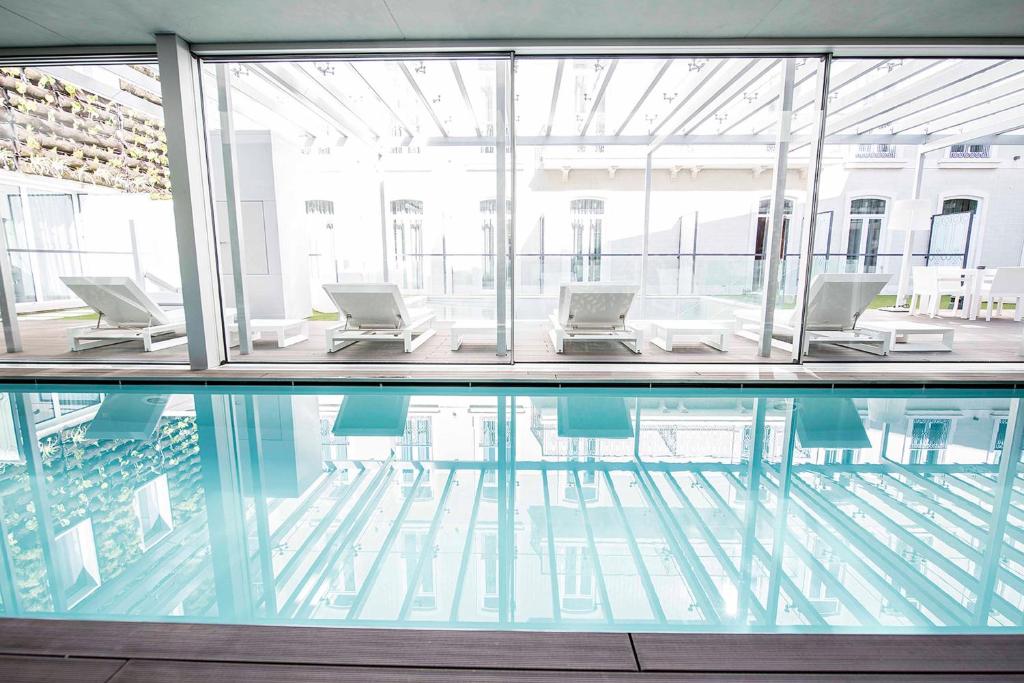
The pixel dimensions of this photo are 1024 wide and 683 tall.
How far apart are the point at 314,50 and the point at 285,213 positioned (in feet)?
12.5

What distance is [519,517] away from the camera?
2.12m

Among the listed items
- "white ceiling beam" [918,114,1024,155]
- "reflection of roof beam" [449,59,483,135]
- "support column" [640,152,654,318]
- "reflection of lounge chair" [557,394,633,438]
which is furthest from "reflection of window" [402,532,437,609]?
"white ceiling beam" [918,114,1024,155]

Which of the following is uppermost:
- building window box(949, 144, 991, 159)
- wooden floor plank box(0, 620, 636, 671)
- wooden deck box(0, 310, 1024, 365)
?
building window box(949, 144, 991, 159)

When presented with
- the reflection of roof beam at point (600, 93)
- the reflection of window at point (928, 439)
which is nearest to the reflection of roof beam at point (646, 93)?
the reflection of roof beam at point (600, 93)

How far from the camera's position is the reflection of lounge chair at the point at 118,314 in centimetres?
513

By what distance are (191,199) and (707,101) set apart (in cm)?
568

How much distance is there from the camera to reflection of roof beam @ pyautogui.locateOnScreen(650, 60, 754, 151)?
4848 millimetres

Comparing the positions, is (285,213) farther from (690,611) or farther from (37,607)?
(690,611)

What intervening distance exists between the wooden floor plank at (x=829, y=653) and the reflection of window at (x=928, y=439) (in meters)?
1.82

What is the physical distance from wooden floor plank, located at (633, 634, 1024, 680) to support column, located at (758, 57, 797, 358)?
391 centimetres

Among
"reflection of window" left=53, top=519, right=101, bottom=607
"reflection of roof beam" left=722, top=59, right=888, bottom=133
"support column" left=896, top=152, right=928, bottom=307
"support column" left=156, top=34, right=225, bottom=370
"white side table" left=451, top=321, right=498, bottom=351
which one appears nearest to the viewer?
"reflection of window" left=53, top=519, right=101, bottom=607

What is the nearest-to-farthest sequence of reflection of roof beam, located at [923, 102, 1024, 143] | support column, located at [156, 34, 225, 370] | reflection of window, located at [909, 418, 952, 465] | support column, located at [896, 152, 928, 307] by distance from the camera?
reflection of window, located at [909, 418, 952, 465], support column, located at [156, 34, 225, 370], reflection of roof beam, located at [923, 102, 1024, 143], support column, located at [896, 152, 928, 307]

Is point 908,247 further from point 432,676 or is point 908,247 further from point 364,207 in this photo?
point 432,676

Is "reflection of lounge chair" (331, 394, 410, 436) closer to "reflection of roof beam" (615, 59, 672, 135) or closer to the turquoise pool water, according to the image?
the turquoise pool water
